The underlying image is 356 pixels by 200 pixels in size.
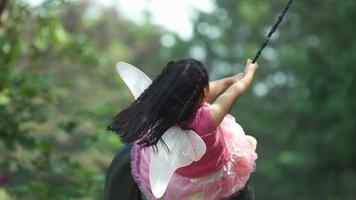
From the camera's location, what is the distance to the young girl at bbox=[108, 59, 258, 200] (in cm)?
288

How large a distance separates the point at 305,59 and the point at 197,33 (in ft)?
59.5

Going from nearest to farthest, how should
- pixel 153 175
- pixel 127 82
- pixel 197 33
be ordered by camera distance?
pixel 153 175 → pixel 127 82 → pixel 197 33

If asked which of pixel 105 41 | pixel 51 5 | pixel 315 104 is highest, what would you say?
pixel 51 5

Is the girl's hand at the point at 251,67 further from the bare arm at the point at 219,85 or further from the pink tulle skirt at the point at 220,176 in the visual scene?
the pink tulle skirt at the point at 220,176

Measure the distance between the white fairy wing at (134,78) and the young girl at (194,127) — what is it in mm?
57

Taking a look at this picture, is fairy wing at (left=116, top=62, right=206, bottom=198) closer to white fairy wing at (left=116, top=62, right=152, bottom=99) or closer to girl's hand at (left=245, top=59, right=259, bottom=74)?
white fairy wing at (left=116, top=62, right=152, bottom=99)

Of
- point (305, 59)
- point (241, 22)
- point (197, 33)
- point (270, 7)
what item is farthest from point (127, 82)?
point (197, 33)

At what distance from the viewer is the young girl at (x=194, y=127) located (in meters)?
2.88

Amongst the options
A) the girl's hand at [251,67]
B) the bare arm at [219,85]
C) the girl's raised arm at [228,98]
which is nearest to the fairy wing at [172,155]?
the girl's raised arm at [228,98]

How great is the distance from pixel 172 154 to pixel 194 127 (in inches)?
5.2

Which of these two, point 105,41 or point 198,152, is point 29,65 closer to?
point 198,152

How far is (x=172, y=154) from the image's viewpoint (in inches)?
113

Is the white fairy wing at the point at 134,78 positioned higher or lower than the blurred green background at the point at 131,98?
higher

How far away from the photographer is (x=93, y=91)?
62.7 feet
